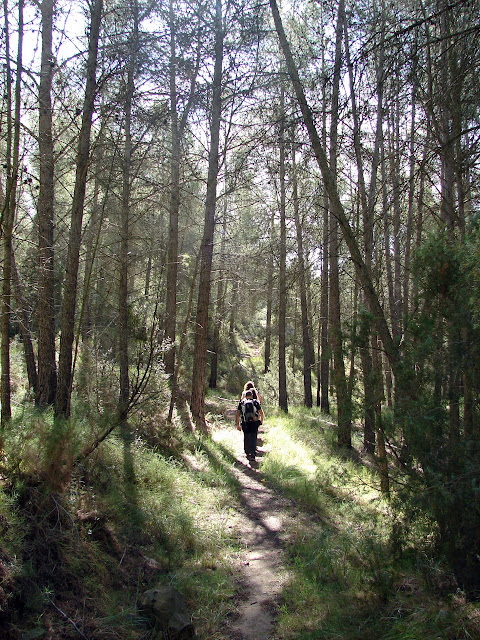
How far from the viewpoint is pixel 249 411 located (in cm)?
961

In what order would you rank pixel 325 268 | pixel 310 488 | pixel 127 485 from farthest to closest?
pixel 325 268, pixel 310 488, pixel 127 485

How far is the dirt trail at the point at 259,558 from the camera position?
12.9 ft

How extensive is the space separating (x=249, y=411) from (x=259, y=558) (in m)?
4.49

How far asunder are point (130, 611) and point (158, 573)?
2.65 feet

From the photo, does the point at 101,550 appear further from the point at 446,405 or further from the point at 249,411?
the point at 249,411

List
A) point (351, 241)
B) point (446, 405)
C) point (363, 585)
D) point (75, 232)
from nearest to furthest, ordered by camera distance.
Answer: point (363, 585), point (446, 405), point (351, 241), point (75, 232)

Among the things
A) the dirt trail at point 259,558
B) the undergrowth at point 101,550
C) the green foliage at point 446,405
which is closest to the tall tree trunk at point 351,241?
the green foliage at point 446,405

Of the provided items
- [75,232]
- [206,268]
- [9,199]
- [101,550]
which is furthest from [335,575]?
[206,268]

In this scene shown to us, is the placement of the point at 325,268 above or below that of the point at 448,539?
above

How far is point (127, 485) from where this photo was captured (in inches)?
231

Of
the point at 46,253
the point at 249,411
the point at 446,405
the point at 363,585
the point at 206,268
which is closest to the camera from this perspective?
the point at 363,585

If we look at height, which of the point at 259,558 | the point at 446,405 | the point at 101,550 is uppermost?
the point at 446,405

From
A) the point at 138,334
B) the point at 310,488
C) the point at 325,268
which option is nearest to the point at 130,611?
the point at 310,488

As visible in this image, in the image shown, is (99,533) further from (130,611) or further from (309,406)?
(309,406)
